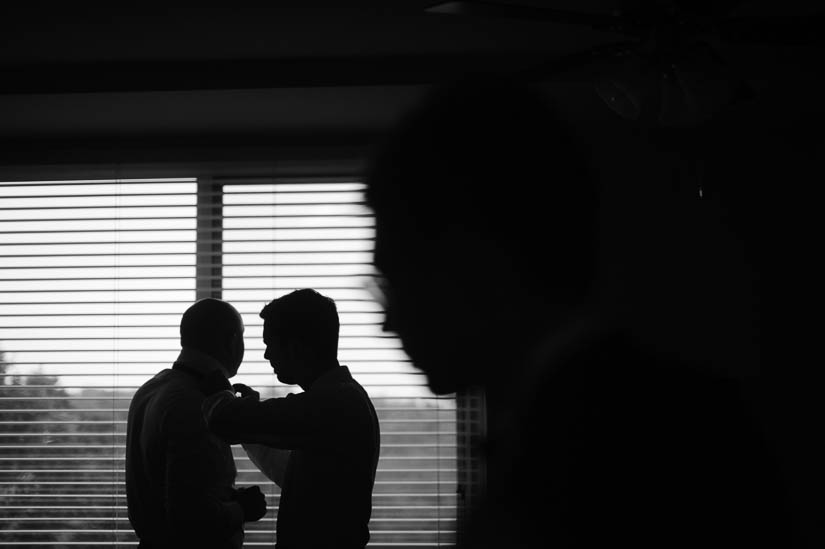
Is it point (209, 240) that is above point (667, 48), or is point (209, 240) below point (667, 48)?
below

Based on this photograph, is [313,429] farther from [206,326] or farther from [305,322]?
[206,326]

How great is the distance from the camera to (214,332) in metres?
2.46

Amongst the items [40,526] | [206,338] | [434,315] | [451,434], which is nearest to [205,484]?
[206,338]

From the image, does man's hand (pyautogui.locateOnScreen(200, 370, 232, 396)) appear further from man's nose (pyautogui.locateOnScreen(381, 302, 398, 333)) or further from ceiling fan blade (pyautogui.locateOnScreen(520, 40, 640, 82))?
man's nose (pyautogui.locateOnScreen(381, 302, 398, 333))

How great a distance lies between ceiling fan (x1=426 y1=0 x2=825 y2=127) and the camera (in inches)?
67.8

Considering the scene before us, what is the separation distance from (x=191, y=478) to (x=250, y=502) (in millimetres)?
193

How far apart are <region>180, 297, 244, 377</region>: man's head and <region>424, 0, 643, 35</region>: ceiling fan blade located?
119 centimetres

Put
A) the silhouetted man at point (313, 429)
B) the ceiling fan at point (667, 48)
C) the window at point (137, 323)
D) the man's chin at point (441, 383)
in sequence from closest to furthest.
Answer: the man's chin at point (441, 383) < the ceiling fan at point (667, 48) < the silhouetted man at point (313, 429) < the window at point (137, 323)

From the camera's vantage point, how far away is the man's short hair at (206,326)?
245 cm

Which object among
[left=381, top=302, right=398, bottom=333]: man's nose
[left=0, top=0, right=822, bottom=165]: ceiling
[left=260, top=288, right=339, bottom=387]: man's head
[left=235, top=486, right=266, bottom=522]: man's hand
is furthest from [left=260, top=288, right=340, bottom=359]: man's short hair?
[left=381, top=302, right=398, bottom=333]: man's nose

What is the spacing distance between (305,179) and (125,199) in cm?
82

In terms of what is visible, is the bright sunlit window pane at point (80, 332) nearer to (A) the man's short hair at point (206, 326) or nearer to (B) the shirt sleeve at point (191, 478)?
(A) the man's short hair at point (206, 326)

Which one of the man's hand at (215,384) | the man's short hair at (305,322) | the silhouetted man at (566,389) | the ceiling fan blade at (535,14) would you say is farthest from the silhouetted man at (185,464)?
the silhouetted man at (566,389)

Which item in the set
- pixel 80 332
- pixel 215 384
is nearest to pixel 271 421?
pixel 215 384
